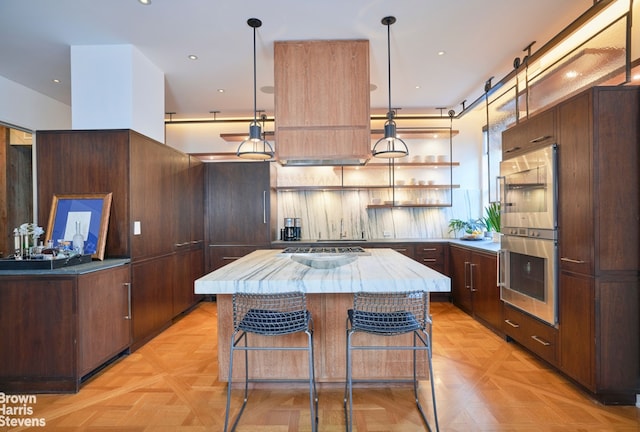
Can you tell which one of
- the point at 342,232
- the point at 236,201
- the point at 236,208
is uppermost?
the point at 236,201

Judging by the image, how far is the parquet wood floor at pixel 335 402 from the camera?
196 centimetres

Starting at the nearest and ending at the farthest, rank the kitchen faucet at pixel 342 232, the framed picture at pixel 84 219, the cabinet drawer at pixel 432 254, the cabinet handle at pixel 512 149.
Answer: the framed picture at pixel 84 219 → the cabinet handle at pixel 512 149 → the cabinet drawer at pixel 432 254 → the kitchen faucet at pixel 342 232

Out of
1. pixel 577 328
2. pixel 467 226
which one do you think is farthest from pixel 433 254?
pixel 577 328

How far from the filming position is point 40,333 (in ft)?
7.69

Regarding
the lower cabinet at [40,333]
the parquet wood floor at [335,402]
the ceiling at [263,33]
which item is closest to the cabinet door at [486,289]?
the parquet wood floor at [335,402]

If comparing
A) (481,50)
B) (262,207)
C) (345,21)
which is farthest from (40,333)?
(481,50)

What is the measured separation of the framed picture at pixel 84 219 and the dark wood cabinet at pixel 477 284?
3.86m

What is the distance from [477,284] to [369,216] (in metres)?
1.98

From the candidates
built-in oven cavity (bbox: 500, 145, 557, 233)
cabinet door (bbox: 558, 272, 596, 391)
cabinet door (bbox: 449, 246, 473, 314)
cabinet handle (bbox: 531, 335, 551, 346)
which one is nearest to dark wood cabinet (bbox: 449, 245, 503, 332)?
cabinet door (bbox: 449, 246, 473, 314)

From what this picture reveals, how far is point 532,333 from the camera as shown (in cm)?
276

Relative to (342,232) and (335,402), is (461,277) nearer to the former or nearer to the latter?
(342,232)

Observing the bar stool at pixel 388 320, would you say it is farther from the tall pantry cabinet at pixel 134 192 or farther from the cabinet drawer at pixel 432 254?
the cabinet drawer at pixel 432 254

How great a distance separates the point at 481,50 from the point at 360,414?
136 inches

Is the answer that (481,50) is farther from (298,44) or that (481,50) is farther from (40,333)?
(40,333)
